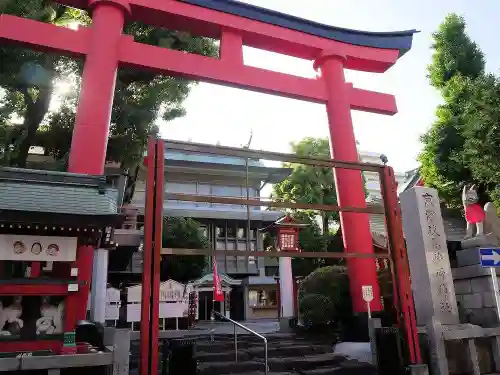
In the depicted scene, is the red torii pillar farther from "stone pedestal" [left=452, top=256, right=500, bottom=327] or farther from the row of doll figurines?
"stone pedestal" [left=452, top=256, right=500, bottom=327]

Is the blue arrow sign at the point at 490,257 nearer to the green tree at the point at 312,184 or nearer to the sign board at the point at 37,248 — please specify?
the sign board at the point at 37,248

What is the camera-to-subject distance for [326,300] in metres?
9.68

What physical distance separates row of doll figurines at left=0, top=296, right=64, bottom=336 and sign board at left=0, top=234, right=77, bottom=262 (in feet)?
1.98

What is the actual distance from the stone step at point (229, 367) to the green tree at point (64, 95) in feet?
24.3

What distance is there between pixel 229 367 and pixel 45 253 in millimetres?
3482

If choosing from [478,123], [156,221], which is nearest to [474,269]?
[478,123]

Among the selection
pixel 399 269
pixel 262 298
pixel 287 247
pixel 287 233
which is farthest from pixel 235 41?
pixel 262 298

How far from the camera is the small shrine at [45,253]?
568cm

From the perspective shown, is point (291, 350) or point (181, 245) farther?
point (181, 245)

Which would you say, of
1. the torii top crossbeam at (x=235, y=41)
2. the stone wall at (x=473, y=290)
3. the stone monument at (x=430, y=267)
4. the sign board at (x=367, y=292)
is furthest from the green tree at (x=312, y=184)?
the stone monument at (x=430, y=267)

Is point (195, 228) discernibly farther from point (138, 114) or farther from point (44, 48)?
point (44, 48)

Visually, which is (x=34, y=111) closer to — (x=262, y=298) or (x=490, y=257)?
(x=490, y=257)

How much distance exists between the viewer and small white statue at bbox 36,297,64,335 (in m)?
5.89

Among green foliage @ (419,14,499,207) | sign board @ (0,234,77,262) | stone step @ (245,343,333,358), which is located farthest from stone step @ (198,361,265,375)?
green foliage @ (419,14,499,207)
